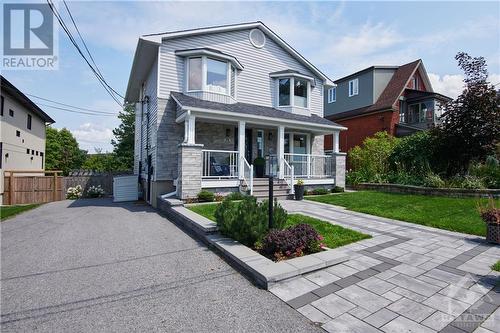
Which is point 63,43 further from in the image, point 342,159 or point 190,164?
point 342,159

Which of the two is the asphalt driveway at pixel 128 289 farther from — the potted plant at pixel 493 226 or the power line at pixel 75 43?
the power line at pixel 75 43

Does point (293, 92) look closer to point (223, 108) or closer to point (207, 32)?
point (223, 108)

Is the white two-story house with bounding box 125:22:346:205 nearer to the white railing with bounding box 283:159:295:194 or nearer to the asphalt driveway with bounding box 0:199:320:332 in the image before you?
the white railing with bounding box 283:159:295:194

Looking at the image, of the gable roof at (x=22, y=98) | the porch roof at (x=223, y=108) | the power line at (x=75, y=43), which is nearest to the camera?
the power line at (x=75, y=43)

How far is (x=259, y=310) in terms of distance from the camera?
9.46 ft

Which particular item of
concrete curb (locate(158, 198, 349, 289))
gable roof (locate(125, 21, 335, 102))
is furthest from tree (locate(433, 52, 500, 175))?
concrete curb (locate(158, 198, 349, 289))

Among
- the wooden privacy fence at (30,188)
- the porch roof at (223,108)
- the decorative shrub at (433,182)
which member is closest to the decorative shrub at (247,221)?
the porch roof at (223,108)

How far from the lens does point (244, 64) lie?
42.1ft

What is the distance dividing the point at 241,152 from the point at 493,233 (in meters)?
7.26

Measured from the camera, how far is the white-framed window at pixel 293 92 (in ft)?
44.1

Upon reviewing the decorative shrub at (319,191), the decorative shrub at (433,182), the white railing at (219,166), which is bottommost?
the decorative shrub at (319,191)

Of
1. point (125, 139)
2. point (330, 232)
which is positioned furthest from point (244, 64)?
point (125, 139)

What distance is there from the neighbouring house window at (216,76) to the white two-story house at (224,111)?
0.04 m

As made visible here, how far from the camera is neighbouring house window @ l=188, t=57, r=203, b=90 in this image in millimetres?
11102
